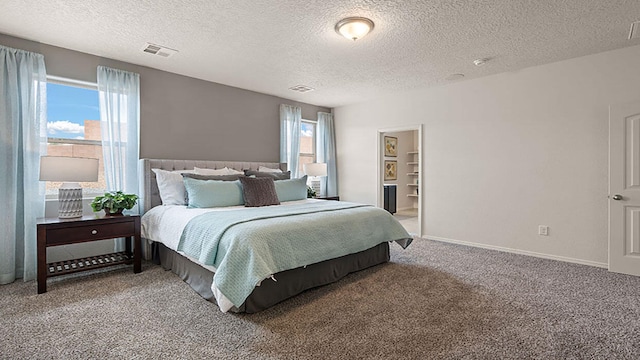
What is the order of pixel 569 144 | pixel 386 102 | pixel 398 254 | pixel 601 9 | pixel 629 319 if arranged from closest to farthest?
pixel 629 319
pixel 601 9
pixel 569 144
pixel 398 254
pixel 386 102

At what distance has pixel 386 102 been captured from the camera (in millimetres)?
5586

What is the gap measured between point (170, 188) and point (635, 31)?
514cm

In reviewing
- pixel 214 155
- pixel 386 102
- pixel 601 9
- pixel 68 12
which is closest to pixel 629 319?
pixel 601 9

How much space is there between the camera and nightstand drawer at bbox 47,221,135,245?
2883mm

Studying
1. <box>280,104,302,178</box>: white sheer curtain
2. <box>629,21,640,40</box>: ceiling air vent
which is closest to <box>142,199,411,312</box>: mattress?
<box>280,104,302,178</box>: white sheer curtain

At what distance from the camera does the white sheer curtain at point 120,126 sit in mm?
3627

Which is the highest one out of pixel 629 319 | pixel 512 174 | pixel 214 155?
pixel 214 155

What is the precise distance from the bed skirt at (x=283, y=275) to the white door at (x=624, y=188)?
2476 millimetres

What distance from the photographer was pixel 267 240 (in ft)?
7.91

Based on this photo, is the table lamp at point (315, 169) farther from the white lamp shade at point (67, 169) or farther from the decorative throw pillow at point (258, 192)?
the white lamp shade at point (67, 169)

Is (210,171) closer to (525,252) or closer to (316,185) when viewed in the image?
(316,185)

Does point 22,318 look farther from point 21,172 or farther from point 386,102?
point 386,102

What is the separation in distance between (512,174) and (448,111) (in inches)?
52.2

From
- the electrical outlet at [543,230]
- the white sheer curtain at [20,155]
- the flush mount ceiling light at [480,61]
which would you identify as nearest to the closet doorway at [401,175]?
the electrical outlet at [543,230]
